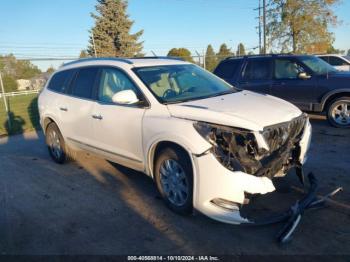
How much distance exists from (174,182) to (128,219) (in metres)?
0.71

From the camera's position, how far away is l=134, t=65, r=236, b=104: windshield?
4230mm

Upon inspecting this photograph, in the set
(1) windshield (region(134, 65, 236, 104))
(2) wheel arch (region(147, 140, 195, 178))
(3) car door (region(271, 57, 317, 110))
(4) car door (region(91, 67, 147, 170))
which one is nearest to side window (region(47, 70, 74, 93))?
(4) car door (region(91, 67, 147, 170))

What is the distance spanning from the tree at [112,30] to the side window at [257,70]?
3102 cm

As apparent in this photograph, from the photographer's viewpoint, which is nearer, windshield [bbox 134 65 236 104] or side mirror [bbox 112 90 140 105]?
side mirror [bbox 112 90 140 105]

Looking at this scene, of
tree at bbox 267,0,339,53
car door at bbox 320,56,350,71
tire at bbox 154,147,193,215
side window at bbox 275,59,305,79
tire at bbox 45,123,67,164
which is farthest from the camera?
tree at bbox 267,0,339,53

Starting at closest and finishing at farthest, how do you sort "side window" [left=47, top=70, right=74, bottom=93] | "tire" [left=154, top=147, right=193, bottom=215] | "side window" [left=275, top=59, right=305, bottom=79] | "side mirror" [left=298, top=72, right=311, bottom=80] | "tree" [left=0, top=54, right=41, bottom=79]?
"tire" [left=154, top=147, right=193, bottom=215], "side window" [left=47, top=70, right=74, bottom=93], "side mirror" [left=298, top=72, right=311, bottom=80], "side window" [left=275, top=59, right=305, bottom=79], "tree" [left=0, top=54, right=41, bottom=79]

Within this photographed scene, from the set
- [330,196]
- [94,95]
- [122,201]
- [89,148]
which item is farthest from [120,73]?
[330,196]

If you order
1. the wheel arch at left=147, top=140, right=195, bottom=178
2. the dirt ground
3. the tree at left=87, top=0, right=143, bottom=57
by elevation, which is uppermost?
the tree at left=87, top=0, right=143, bottom=57

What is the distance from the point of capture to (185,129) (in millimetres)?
3494

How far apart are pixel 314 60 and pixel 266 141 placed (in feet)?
19.0

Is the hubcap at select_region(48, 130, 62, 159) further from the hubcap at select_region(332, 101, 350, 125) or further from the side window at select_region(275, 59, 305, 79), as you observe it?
the hubcap at select_region(332, 101, 350, 125)

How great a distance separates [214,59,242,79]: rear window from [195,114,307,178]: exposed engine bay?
17.8 ft

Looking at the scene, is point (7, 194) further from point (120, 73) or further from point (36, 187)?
point (120, 73)

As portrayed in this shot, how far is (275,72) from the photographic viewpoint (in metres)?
8.34
